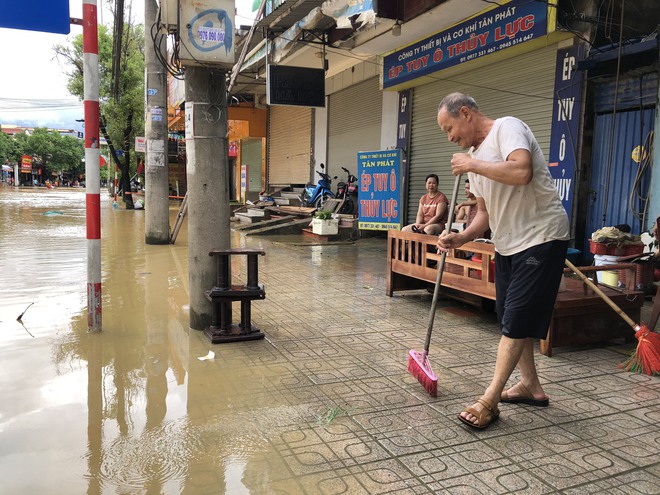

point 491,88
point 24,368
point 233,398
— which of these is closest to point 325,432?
point 233,398

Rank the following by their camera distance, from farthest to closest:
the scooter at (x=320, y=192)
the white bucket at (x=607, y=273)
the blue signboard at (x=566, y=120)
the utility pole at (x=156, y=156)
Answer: the scooter at (x=320, y=192)
the utility pole at (x=156, y=156)
the blue signboard at (x=566, y=120)
the white bucket at (x=607, y=273)

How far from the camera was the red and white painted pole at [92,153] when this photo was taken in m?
4.37

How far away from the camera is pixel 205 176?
4707 mm

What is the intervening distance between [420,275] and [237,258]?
4425 mm

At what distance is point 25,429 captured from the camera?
293cm

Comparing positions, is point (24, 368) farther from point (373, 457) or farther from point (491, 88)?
point (491, 88)

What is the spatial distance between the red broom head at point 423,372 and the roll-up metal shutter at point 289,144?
14.4 meters

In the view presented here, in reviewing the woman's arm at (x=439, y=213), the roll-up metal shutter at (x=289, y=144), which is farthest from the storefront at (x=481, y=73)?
the roll-up metal shutter at (x=289, y=144)

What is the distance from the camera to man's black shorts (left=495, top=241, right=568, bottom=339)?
9.72 feet

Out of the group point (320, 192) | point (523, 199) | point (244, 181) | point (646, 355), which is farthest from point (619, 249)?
point (244, 181)

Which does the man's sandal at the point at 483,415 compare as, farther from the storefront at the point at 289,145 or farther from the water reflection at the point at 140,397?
the storefront at the point at 289,145

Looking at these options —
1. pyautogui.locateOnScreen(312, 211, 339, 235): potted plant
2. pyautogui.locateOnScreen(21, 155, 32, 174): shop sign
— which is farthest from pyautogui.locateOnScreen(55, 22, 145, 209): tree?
pyautogui.locateOnScreen(21, 155, 32, 174): shop sign

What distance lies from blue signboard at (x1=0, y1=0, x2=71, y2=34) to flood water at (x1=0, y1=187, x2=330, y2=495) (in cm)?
257

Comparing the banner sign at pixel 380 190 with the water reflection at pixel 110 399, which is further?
the banner sign at pixel 380 190
